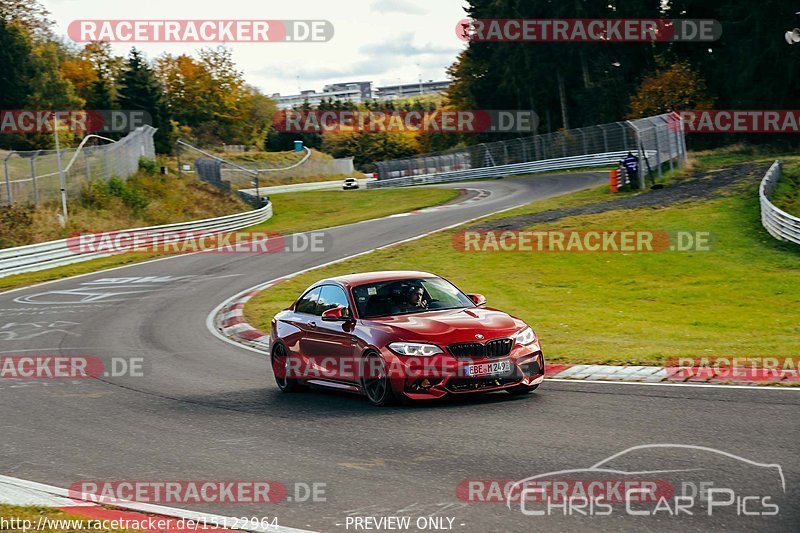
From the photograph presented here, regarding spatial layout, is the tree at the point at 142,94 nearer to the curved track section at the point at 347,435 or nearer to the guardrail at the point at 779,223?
the guardrail at the point at 779,223

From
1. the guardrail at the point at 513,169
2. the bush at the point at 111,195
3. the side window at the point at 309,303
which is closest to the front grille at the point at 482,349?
the side window at the point at 309,303

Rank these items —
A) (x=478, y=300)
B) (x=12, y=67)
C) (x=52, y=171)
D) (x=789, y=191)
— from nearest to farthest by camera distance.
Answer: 1. (x=478, y=300)
2. (x=789, y=191)
3. (x=52, y=171)
4. (x=12, y=67)

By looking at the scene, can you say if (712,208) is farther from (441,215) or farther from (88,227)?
(88,227)

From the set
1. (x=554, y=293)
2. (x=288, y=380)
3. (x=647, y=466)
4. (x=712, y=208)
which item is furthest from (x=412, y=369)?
(x=712, y=208)

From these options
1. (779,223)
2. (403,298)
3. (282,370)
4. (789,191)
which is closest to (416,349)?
(403,298)

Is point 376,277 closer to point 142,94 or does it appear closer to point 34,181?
point 34,181

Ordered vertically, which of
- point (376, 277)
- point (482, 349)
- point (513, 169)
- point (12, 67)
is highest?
point (12, 67)

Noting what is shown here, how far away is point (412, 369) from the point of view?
413 inches

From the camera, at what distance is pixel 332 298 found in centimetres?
1234

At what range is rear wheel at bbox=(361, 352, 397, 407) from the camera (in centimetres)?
1067

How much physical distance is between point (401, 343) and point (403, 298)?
4.28 feet

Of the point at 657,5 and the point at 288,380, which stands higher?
the point at 657,5

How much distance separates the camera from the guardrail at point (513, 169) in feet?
205

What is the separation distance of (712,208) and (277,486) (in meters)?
29.4
